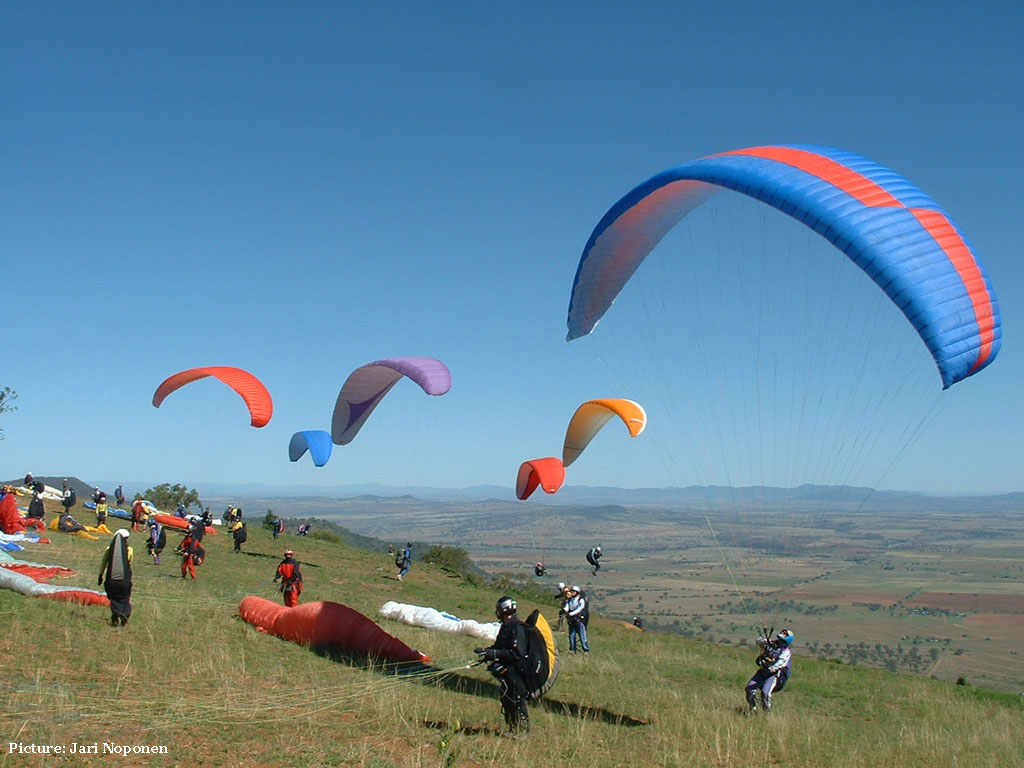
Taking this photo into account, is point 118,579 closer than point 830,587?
Yes

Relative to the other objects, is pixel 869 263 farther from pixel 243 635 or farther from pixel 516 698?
pixel 243 635

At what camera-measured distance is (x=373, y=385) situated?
21422 mm

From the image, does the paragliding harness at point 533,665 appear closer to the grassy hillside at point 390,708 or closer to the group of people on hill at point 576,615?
the grassy hillside at point 390,708

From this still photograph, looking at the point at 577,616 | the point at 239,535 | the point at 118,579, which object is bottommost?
the point at 577,616

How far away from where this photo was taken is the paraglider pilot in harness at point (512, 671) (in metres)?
7.69

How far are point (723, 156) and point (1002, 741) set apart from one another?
8.90m

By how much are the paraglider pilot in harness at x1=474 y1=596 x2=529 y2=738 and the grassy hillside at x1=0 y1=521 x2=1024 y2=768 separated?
0.76 ft

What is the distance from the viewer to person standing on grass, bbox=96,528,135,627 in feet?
32.7

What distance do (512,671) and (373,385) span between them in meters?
14.6

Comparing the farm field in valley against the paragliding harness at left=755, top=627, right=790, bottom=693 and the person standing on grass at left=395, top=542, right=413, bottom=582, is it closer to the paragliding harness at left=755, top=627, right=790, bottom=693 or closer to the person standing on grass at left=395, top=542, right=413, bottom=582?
the paragliding harness at left=755, top=627, right=790, bottom=693

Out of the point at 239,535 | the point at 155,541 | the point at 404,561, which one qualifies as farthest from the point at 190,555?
the point at 404,561

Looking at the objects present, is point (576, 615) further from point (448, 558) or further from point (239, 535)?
point (448, 558)

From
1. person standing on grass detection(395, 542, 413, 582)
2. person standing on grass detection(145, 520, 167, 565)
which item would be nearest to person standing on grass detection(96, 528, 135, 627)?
person standing on grass detection(145, 520, 167, 565)

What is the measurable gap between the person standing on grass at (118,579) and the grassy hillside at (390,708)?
0.20 metres
